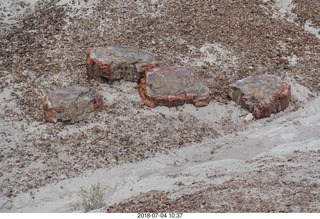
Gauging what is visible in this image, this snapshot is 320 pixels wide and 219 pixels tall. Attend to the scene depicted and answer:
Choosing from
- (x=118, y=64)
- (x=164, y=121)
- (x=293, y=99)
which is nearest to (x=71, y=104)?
(x=118, y=64)

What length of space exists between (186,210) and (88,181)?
7.14 feet

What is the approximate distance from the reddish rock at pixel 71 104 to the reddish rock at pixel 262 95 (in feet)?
7.93

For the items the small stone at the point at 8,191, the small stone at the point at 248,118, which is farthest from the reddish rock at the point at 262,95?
the small stone at the point at 8,191

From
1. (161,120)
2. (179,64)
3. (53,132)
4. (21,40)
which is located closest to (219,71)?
(179,64)

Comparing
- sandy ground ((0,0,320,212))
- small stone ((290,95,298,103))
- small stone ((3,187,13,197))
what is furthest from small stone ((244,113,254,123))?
small stone ((3,187,13,197))

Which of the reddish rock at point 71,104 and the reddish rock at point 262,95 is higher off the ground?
the reddish rock at point 262,95

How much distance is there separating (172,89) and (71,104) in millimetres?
1731

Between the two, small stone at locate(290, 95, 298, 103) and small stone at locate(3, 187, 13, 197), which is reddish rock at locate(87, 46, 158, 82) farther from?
small stone at locate(3, 187, 13, 197)

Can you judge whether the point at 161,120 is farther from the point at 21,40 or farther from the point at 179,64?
the point at 21,40

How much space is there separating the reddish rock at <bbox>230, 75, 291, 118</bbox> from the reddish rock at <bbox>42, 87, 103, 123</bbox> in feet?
7.93

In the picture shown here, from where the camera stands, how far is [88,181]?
746 centimetres

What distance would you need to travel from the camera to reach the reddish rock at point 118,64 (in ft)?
30.4

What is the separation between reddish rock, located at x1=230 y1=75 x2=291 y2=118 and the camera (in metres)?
8.88

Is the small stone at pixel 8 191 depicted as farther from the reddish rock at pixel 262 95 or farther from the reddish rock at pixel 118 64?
the reddish rock at pixel 262 95
